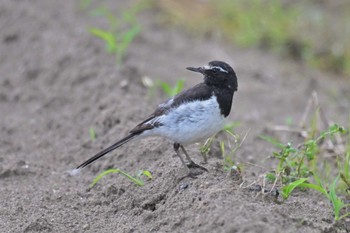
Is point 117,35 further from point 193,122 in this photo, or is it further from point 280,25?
point 193,122

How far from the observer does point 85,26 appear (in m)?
10.2

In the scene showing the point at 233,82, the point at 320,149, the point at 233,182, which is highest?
the point at 233,82

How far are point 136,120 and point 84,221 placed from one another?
6.06 feet

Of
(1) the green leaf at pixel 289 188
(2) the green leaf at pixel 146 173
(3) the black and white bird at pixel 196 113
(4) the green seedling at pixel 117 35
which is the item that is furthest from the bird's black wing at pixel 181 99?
(4) the green seedling at pixel 117 35

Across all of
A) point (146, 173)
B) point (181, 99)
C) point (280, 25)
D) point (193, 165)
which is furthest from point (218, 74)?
point (280, 25)

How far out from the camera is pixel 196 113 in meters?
5.70

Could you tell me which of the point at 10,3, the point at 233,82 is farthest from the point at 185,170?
the point at 10,3

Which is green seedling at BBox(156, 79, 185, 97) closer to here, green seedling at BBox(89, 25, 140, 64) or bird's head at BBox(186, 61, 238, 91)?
green seedling at BBox(89, 25, 140, 64)

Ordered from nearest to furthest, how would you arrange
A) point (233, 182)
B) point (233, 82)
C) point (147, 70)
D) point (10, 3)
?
point (233, 182), point (233, 82), point (147, 70), point (10, 3)

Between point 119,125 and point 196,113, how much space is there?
71.1 inches

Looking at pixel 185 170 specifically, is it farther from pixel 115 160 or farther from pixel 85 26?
pixel 85 26

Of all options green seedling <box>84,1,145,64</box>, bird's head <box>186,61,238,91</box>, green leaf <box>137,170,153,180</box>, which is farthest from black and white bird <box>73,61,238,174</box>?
green seedling <box>84,1,145,64</box>

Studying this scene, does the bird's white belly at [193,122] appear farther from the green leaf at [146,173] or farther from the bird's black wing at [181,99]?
the green leaf at [146,173]

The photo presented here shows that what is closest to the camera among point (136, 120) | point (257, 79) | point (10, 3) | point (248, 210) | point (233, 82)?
point (248, 210)
